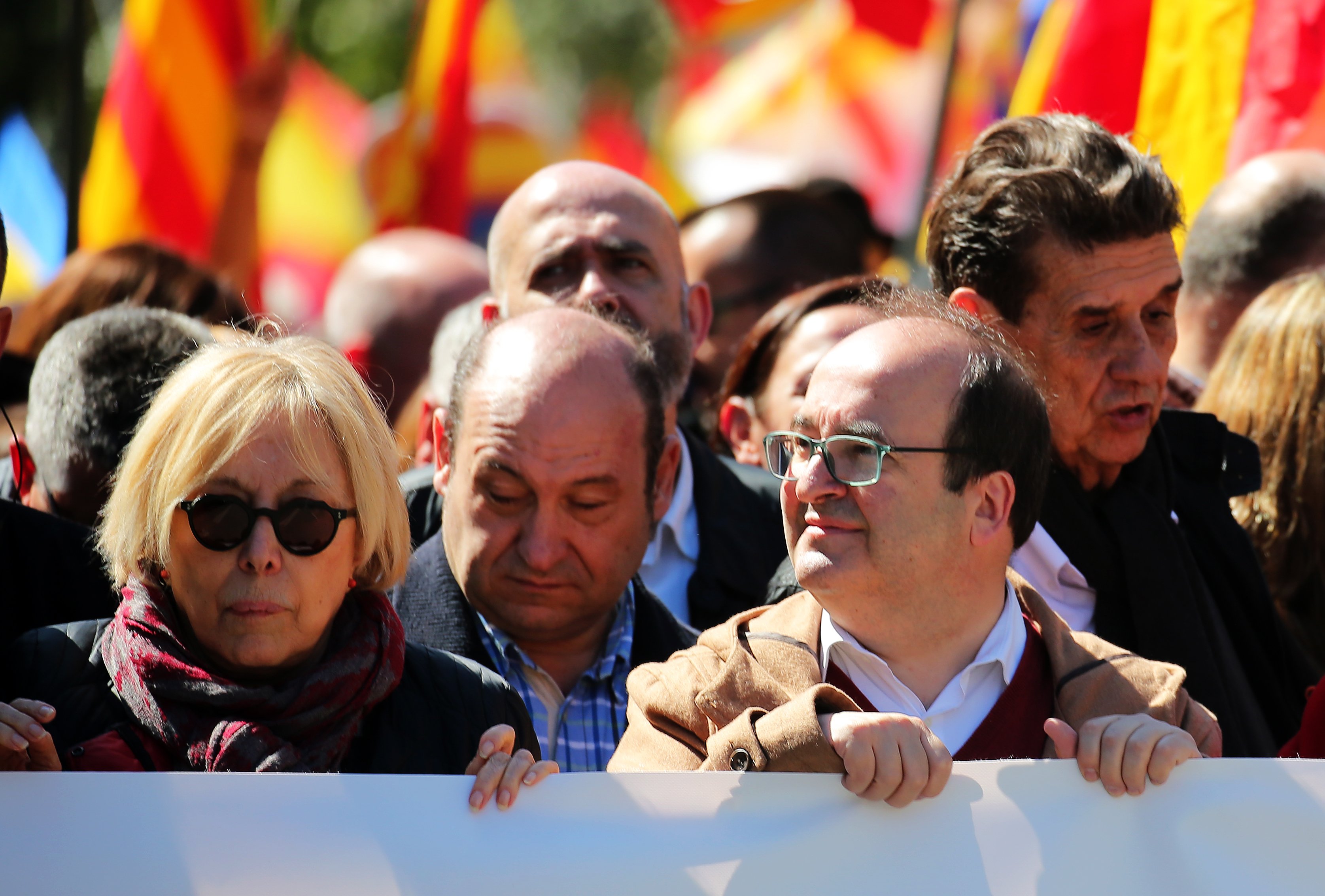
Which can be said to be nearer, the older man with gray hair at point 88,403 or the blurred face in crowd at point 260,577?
the blurred face in crowd at point 260,577

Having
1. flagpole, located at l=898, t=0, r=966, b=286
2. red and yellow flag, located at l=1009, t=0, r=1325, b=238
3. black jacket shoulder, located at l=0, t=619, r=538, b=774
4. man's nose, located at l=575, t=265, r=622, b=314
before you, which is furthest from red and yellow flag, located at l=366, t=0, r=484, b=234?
black jacket shoulder, located at l=0, t=619, r=538, b=774

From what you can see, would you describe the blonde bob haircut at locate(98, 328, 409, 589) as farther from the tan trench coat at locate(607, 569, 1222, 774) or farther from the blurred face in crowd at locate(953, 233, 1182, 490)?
the blurred face in crowd at locate(953, 233, 1182, 490)

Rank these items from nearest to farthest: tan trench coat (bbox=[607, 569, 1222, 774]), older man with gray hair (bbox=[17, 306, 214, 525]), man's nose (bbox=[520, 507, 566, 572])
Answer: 1. tan trench coat (bbox=[607, 569, 1222, 774])
2. man's nose (bbox=[520, 507, 566, 572])
3. older man with gray hair (bbox=[17, 306, 214, 525])

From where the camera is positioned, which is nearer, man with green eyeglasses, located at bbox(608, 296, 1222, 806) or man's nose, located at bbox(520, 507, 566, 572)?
man with green eyeglasses, located at bbox(608, 296, 1222, 806)

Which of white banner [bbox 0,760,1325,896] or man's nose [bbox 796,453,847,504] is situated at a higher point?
man's nose [bbox 796,453,847,504]

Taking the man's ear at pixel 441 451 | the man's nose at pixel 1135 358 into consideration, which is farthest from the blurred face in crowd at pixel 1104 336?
the man's ear at pixel 441 451

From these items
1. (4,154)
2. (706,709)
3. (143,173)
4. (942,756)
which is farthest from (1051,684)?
(4,154)

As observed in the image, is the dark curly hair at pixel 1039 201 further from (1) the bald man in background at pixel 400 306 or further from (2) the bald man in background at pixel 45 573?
(1) the bald man in background at pixel 400 306

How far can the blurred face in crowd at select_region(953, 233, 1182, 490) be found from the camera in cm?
298

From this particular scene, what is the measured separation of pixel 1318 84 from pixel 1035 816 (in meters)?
3.90

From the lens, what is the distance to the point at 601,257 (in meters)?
3.89

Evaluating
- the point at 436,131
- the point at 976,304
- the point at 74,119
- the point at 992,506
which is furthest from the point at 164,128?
the point at 992,506

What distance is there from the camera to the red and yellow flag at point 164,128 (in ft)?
21.5

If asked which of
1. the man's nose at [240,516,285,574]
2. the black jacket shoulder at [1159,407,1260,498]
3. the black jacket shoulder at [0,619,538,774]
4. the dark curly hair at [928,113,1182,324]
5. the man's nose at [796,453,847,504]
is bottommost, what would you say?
the black jacket shoulder at [0,619,538,774]
